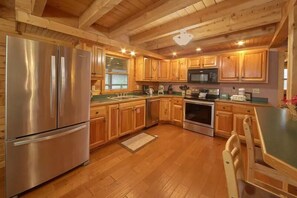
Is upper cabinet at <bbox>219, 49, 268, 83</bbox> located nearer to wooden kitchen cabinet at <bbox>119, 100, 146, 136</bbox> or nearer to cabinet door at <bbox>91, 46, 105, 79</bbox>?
wooden kitchen cabinet at <bbox>119, 100, 146, 136</bbox>

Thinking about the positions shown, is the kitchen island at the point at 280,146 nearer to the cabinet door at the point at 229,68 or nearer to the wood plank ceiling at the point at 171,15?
the wood plank ceiling at the point at 171,15

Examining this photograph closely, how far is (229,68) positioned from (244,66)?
315mm

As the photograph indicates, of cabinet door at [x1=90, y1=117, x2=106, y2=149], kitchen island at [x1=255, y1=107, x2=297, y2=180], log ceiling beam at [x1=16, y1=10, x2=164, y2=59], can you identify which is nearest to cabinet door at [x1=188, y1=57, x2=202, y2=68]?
log ceiling beam at [x1=16, y1=10, x2=164, y2=59]

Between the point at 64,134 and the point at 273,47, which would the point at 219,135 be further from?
the point at 64,134

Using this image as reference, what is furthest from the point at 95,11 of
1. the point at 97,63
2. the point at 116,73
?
the point at 116,73

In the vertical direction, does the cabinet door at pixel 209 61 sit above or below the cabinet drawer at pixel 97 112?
above

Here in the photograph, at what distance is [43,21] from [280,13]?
134 inches

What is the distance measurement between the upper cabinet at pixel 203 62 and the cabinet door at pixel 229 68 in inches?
8.3

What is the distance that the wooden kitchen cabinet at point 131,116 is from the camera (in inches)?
127

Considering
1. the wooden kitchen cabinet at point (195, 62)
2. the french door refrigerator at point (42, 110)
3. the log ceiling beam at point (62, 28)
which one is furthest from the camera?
the wooden kitchen cabinet at point (195, 62)

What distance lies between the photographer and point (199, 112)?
12.4 feet

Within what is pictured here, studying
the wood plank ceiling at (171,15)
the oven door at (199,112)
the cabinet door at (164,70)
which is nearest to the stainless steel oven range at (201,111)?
the oven door at (199,112)

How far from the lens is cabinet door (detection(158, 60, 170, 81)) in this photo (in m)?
4.74

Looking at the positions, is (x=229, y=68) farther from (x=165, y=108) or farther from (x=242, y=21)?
(x=165, y=108)
